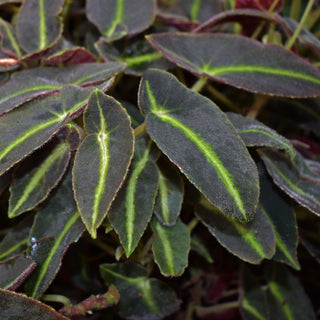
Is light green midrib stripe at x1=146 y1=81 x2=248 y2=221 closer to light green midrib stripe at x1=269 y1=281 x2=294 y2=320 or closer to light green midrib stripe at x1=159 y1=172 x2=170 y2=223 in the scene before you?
light green midrib stripe at x1=159 y1=172 x2=170 y2=223

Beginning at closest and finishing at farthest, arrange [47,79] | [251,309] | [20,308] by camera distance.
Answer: [20,308] → [47,79] → [251,309]

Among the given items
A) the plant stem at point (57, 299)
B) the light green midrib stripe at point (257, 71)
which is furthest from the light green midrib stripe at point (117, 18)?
the plant stem at point (57, 299)

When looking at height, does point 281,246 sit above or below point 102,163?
below

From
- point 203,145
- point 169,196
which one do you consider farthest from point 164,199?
point 203,145

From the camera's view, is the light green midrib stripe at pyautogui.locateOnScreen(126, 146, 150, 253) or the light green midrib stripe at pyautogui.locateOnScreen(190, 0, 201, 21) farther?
the light green midrib stripe at pyautogui.locateOnScreen(190, 0, 201, 21)

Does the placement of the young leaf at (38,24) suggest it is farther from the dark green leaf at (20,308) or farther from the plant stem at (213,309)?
the plant stem at (213,309)

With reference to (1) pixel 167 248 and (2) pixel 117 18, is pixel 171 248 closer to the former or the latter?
(1) pixel 167 248

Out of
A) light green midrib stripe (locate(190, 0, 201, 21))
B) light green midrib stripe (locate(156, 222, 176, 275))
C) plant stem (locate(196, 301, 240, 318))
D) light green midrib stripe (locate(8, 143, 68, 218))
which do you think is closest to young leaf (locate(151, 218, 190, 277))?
light green midrib stripe (locate(156, 222, 176, 275))
